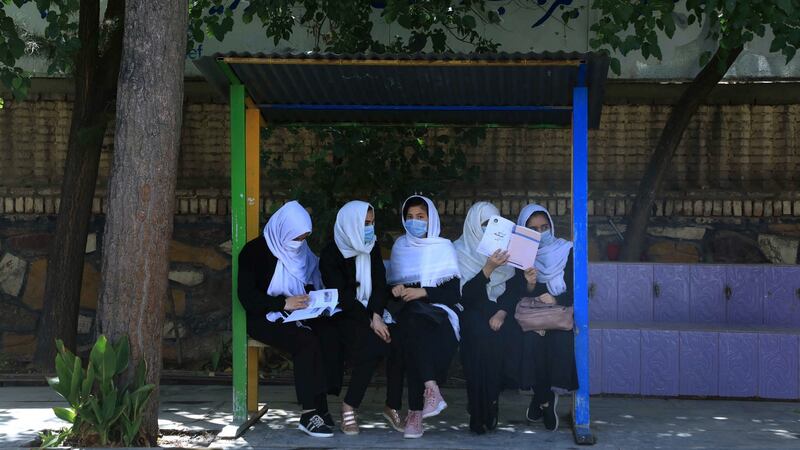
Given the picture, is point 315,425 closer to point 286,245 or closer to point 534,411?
point 286,245

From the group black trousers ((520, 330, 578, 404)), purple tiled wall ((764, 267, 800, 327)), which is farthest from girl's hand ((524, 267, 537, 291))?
purple tiled wall ((764, 267, 800, 327))

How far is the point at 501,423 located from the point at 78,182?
12.2ft

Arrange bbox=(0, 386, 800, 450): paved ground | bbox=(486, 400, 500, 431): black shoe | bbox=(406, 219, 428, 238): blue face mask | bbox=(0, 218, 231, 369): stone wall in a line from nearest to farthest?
bbox=(0, 386, 800, 450): paved ground → bbox=(486, 400, 500, 431): black shoe → bbox=(406, 219, 428, 238): blue face mask → bbox=(0, 218, 231, 369): stone wall

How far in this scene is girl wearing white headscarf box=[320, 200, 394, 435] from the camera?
249 inches

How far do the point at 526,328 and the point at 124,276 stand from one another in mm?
2330

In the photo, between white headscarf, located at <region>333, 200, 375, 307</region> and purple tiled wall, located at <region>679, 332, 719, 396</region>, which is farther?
purple tiled wall, located at <region>679, 332, 719, 396</region>

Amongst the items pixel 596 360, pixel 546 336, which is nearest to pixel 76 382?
pixel 546 336

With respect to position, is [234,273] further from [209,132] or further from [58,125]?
[58,125]

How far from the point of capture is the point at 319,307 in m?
6.36

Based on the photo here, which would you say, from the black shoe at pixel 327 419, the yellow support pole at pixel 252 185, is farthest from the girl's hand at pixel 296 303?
the black shoe at pixel 327 419

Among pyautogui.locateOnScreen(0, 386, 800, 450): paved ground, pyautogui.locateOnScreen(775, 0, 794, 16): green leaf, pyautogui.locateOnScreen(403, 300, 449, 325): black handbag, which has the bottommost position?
pyautogui.locateOnScreen(0, 386, 800, 450): paved ground

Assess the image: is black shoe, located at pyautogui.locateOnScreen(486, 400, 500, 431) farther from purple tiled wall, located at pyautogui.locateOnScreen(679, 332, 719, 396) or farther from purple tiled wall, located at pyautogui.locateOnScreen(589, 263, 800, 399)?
purple tiled wall, located at pyautogui.locateOnScreen(679, 332, 719, 396)

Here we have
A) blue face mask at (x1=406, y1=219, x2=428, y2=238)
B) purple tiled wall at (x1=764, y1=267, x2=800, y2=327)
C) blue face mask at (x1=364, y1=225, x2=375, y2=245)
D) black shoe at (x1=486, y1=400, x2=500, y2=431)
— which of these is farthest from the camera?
purple tiled wall at (x1=764, y1=267, x2=800, y2=327)

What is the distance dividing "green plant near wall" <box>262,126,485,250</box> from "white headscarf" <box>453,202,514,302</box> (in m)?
1.46
